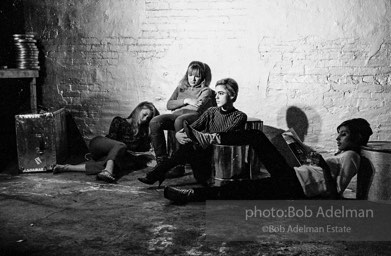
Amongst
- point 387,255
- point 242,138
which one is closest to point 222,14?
point 242,138

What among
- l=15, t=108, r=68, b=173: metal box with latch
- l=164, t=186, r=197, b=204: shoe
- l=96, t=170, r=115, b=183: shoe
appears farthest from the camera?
l=15, t=108, r=68, b=173: metal box with latch

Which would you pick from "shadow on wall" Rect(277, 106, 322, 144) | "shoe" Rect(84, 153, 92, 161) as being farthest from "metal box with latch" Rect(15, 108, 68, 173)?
"shadow on wall" Rect(277, 106, 322, 144)

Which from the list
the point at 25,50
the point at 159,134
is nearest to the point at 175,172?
the point at 159,134

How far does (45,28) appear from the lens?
7.20 m

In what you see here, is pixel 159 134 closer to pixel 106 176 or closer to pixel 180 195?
pixel 106 176

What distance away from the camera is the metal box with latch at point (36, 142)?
607 cm

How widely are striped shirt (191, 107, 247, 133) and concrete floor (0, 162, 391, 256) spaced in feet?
2.72

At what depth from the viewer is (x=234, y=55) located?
6.52m

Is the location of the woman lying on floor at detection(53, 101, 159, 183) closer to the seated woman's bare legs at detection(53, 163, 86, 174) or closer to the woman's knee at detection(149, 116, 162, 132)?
the seated woman's bare legs at detection(53, 163, 86, 174)

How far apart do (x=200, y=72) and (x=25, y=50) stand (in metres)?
2.96

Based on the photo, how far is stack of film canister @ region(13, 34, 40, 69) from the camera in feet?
21.9

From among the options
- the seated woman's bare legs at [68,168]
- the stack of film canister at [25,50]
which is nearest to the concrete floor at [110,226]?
the seated woman's bare legs at [68,168]

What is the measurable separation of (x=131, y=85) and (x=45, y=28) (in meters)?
1.88

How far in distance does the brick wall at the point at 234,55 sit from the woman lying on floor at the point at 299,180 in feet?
5.48
